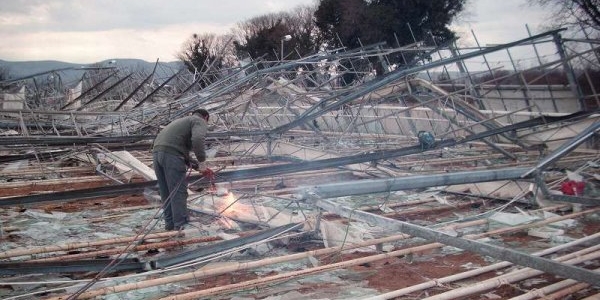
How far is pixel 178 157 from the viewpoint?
6578 millimetres

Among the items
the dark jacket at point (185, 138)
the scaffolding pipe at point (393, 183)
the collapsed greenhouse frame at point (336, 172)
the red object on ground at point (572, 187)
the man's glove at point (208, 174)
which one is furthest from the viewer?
the red object on ground at point (572, 187)

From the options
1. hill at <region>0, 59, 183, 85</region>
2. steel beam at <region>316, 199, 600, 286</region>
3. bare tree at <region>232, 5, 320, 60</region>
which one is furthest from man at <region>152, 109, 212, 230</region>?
bare tree at <region>232, 5, 320, 60</region>

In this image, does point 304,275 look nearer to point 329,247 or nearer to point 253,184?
point 329,247

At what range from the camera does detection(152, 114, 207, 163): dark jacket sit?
6.50 m

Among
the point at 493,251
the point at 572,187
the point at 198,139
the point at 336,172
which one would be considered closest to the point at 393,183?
the point at 493,251

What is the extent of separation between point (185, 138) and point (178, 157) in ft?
0.88

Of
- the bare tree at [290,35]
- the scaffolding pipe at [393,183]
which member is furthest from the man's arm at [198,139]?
the bare tree at [290,35]

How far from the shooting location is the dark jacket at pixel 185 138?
650cm

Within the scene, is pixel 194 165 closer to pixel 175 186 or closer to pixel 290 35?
pixel 175 186

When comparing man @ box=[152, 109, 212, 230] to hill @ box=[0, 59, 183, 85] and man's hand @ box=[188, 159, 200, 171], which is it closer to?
man's hand @ box=[188, 159, 200, 171]

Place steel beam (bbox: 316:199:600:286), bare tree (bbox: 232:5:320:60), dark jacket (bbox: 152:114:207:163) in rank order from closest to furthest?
steel beam (bbox: 316:199:600:286), dark jacket (bbox: 152:114:207:163), bare tree (bbox: 232:5:320:60)

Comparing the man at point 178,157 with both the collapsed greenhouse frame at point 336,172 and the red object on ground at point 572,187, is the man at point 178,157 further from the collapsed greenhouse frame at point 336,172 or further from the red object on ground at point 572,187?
the red object on ground at point 572,187

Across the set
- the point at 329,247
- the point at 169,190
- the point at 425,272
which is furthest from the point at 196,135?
the point at 425,272

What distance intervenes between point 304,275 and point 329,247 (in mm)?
858
